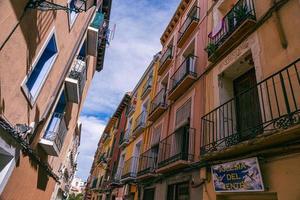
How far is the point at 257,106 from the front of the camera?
5.25 metres

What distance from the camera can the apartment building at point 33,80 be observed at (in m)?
4.61

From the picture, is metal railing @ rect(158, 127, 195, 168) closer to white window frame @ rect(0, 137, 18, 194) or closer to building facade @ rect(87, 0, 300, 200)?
building facade @ rect(87, 0, 300, 200)

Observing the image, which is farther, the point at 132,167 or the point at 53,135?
the point at 132,167

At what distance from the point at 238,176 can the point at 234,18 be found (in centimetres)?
465

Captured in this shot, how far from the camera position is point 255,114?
527 centimetres

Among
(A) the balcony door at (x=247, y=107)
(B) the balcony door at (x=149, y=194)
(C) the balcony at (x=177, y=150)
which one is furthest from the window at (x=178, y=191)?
(A) the balcony door at (x=247, y=107)

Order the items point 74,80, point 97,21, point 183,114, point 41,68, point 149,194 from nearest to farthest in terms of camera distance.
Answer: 1. point 41,68
2. point 183,114
3. point 74,80
4. point 149,194
5. point 97,21

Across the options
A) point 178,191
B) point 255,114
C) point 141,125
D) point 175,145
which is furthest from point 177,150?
point 141,125

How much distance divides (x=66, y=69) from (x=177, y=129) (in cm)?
485

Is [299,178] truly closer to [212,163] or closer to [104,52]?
[212,163]

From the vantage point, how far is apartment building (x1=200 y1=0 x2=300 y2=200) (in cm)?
368

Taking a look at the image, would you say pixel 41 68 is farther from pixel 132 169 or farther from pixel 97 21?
pixel 132 169

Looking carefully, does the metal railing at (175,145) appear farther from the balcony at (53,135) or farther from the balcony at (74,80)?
the balcony at (74,80)

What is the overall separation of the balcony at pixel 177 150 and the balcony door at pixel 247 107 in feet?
5.95
